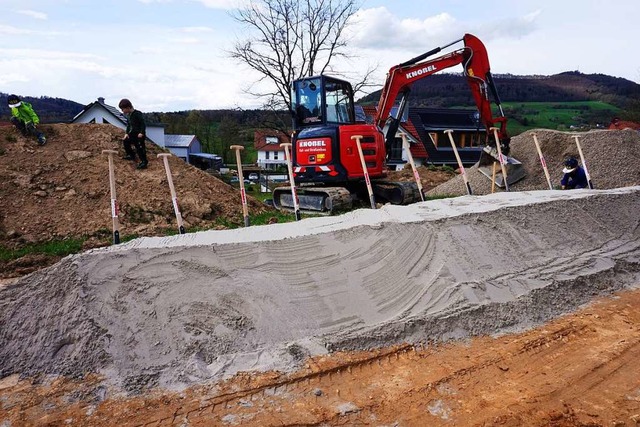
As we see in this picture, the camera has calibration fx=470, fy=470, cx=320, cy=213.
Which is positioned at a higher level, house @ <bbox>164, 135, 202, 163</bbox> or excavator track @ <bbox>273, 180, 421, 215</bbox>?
house @ <bbox>164, 135, 202, 163</bbox>

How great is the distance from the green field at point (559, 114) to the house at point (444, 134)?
797 centimetres

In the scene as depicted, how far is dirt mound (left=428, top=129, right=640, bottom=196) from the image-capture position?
12234 millimetres

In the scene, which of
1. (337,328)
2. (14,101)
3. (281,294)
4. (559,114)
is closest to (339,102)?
(281,294)

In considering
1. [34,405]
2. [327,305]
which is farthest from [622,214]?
[34,405]

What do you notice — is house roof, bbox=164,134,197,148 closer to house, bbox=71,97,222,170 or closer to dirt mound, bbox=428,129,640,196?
house, bbox=71,97,222,170

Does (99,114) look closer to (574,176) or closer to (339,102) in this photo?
(339,102)

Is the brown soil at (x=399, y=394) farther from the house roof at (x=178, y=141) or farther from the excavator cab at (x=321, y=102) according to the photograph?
the house roof at (x=178, y=141)

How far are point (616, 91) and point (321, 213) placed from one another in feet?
187

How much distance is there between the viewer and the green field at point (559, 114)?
43406 mm

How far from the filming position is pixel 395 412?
128 inches

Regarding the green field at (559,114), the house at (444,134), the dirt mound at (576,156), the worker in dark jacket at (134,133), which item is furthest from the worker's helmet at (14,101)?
the green field at (559,114)

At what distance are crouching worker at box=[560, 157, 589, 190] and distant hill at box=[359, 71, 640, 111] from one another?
1586 inches

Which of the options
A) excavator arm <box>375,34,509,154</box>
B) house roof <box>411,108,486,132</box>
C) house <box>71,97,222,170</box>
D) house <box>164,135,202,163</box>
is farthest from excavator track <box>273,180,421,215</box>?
house <box>164,135,202,163</box>

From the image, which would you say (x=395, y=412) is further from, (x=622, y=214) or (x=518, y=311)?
(x=622, y=214)
